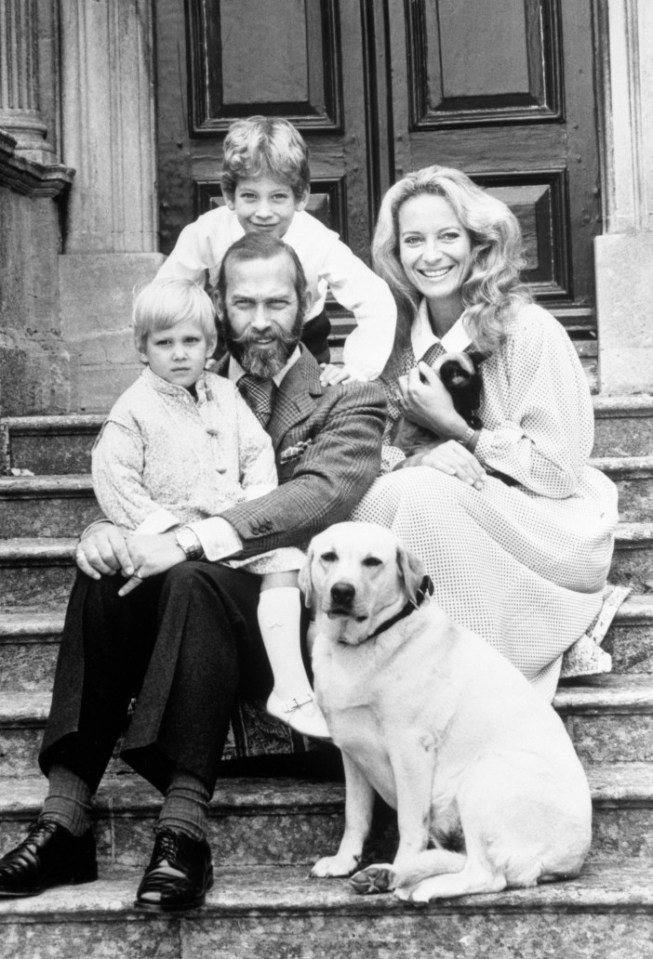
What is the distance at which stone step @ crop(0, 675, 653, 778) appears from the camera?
3.56 m

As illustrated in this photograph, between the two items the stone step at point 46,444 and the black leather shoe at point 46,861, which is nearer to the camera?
the black leather shoe at point 46,861

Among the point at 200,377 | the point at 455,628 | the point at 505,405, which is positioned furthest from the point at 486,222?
the point at 455,628

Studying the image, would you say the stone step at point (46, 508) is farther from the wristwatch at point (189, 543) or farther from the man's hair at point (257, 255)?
the wristwatch at point (189, 543)

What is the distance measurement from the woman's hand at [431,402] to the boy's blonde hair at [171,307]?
0.58 m

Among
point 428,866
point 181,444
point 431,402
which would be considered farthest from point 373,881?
point 431,402

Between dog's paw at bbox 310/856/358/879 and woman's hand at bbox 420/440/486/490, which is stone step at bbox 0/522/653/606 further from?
dog's paw at bbox 310/856/358/879

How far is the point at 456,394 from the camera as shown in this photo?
147 inches

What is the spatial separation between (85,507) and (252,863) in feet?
5.18

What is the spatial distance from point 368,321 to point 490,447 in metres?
0.64

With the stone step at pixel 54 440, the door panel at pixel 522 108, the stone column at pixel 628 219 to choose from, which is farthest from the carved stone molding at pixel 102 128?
the stone column at pixel 628 219

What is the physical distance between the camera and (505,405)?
12.3 feet

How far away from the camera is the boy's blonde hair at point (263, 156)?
161 inches

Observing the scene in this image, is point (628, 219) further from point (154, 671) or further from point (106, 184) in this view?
point (154, 671)

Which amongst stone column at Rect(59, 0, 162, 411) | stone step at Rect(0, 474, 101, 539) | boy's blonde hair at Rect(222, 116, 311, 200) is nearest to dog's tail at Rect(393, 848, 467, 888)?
stone step at Rect(0, 474, 101, 539)
